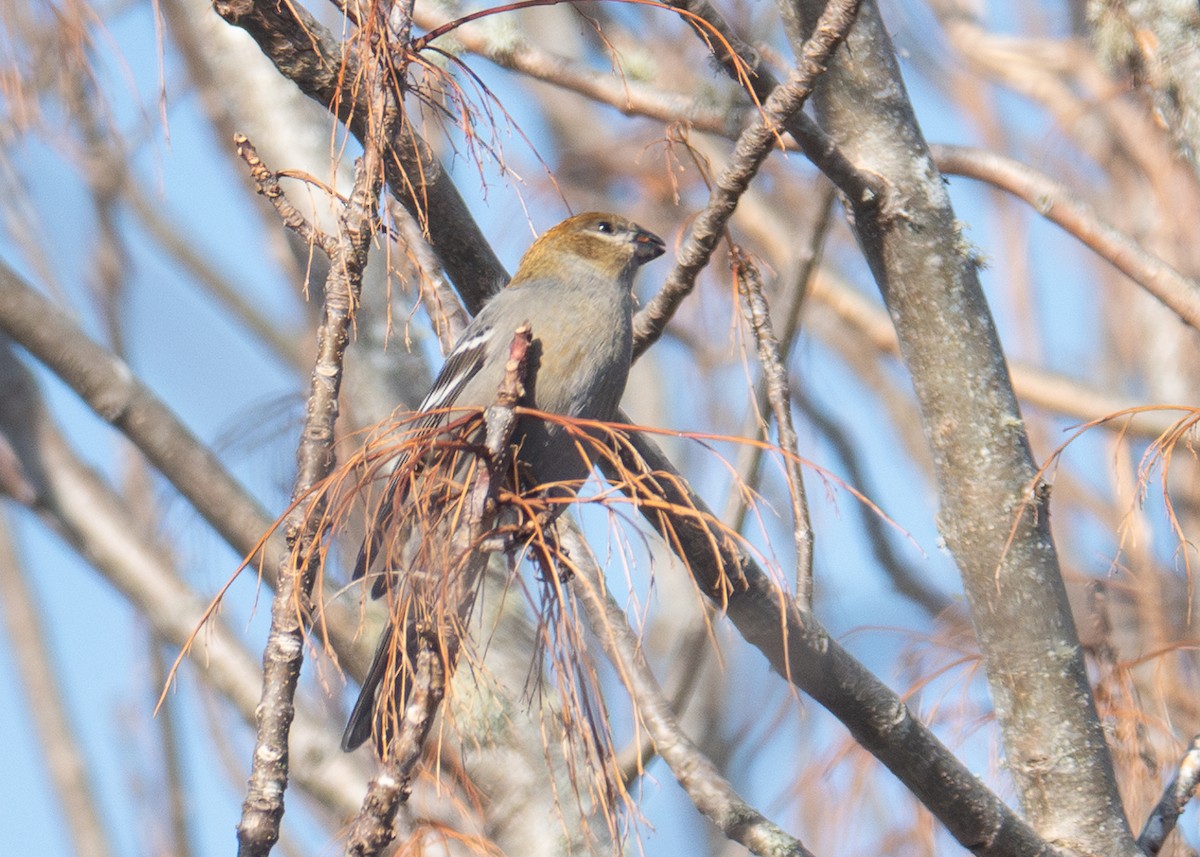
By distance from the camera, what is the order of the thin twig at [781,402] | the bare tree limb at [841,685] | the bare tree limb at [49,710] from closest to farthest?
the bare tree limb at [841,685] < the thin twig at [781,402] < the bare tree limb at [49,710]

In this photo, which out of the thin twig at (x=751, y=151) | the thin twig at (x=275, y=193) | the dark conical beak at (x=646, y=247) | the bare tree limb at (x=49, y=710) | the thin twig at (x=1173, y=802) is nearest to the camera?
the thin twig at (x=275, y=193)

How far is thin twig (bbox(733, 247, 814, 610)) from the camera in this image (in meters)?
3.07

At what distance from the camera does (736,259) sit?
3.52 metres

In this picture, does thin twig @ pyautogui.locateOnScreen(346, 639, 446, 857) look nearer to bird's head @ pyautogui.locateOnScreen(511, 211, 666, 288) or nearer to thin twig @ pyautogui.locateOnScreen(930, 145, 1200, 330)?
bird's head @ pyautogui.locateOnScreen(511, 211, 666, 288)

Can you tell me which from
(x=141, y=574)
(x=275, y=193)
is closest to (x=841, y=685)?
(x=275, y=193)

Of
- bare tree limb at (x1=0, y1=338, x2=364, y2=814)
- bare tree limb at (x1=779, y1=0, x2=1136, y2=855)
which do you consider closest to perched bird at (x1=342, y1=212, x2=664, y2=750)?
bare tree limb at (x1=0, y1=338, x2=364, y2=814)

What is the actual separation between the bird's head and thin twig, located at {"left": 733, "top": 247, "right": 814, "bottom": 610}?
2.46 feet

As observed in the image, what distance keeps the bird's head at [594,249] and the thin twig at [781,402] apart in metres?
0.75

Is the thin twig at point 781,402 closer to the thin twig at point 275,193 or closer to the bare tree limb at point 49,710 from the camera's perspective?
the thin twig at point 275,193

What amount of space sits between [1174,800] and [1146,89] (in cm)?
257

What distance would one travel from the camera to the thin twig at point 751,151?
8.92 feet

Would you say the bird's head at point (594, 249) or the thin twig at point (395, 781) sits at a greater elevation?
the bird's head at point (594, 249)

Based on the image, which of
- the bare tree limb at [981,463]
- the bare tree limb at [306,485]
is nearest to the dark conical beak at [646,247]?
the bare tree limb at [981,463]

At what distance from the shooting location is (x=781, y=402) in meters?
3.27
